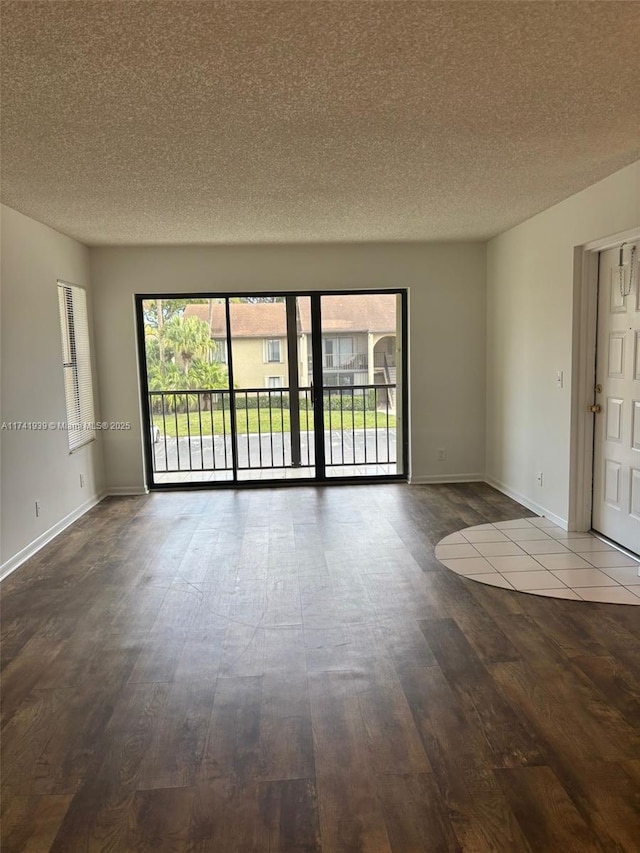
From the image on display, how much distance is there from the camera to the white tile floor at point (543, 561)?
11.2 ft

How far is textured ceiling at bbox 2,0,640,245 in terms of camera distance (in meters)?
1.88

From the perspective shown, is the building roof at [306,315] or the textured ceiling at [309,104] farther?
the building roof at [306,315]

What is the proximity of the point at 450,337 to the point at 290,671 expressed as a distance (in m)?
4.30

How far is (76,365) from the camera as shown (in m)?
5.43

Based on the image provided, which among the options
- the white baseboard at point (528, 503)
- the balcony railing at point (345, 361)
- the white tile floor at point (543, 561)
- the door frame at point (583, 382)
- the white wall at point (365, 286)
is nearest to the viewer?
the white tile floor at point (543, 561)

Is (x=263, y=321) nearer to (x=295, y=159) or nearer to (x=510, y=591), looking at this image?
(x=295, y=159)

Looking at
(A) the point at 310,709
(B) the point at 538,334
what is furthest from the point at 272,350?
(A) the point at 310,709

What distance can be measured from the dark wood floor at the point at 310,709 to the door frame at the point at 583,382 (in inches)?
50.3

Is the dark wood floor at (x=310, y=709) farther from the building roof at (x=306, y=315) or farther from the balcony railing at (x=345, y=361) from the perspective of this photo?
the building roof at (x=306, y=315)

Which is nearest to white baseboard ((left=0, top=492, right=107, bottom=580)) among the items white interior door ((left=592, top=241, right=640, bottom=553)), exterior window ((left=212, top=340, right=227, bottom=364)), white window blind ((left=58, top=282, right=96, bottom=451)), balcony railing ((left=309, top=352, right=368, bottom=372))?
white window blind ((left=58, top=282, right=96, bottom=451))

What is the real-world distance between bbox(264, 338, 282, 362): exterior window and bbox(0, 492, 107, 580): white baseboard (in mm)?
2202

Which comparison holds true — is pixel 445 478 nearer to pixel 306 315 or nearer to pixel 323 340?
pixel 323 340

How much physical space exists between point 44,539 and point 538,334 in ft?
13.7

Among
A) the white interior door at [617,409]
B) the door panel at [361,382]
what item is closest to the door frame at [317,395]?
the door panel at [361,382]
